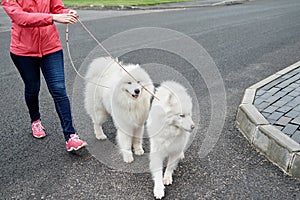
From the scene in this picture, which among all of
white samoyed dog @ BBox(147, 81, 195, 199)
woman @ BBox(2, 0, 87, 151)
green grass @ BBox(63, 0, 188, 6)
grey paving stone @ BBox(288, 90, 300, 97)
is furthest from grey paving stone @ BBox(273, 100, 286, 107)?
green grass @ BBox(63, 0, 188, 6)

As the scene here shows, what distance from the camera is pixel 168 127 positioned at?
312 cm

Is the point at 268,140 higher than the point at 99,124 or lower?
higher

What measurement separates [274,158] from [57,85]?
8.44 feet

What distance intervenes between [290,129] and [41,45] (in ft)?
10.0

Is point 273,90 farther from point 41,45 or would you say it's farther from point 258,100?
point 41,45

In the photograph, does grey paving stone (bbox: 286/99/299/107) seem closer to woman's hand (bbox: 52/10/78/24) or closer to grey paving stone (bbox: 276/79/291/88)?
grey paving stone (bbox: 276/79/291/88)

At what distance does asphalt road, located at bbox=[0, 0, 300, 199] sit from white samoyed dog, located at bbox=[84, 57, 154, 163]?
233mm

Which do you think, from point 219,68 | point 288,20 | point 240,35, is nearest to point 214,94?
point 219,68

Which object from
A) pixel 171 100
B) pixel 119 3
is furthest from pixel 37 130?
pixel 119 3

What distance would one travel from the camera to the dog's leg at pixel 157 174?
10.3ft

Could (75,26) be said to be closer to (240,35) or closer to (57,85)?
(240,35)

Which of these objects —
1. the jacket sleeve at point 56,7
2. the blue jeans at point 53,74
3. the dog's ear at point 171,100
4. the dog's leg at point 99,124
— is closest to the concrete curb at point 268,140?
the dog's ear at point 171,100

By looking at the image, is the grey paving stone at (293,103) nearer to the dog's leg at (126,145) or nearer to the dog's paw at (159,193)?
the dog's leg at (126,145)

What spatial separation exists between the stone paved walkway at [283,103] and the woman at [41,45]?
2433mm
